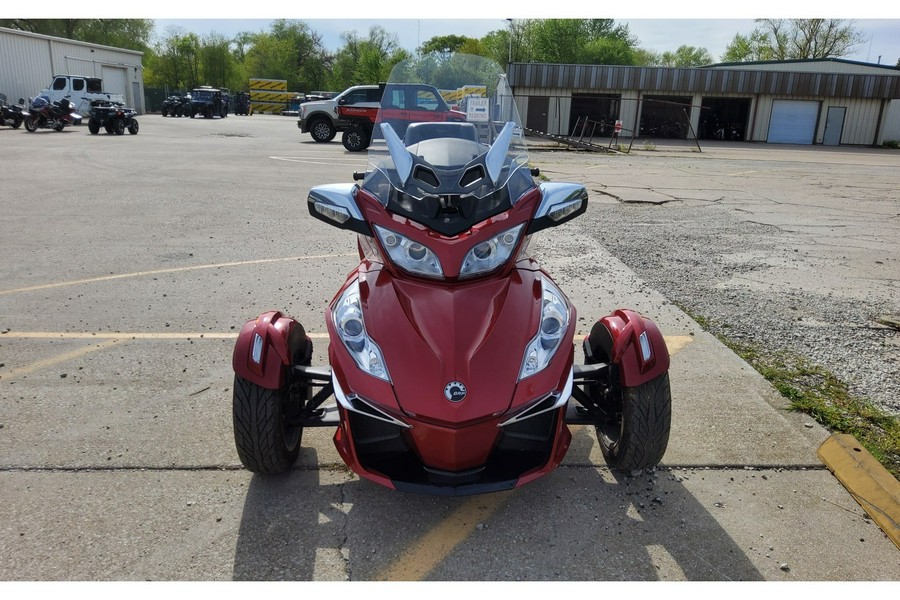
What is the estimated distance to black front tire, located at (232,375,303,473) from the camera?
2.77 m

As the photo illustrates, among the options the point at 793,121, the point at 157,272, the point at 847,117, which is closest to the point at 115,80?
the point at 157,272

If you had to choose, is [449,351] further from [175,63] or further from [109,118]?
[175,63]

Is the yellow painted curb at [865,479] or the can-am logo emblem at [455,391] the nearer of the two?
the can-am logo emblem at [455,391]

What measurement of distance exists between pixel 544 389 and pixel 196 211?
8.67 m

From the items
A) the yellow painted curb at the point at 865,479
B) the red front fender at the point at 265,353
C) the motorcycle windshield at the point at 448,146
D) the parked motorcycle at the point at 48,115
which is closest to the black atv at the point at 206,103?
the parked motorcycle at the point at 48,115

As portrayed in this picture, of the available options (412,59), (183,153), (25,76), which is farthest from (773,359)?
(25,76)

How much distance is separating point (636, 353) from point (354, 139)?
65.7 feet

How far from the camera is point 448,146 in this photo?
9.48ft

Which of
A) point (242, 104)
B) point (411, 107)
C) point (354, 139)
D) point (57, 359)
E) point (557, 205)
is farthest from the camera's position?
point (242, 104)

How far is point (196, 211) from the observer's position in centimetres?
975

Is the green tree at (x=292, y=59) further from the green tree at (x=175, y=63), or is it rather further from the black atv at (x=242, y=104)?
the black atv at (x=242, y=104)

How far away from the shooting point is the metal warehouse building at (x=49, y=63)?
35.8 meters

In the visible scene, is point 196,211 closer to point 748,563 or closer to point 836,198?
point 748,563

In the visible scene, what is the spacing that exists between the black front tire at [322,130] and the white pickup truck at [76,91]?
12.6 meters
